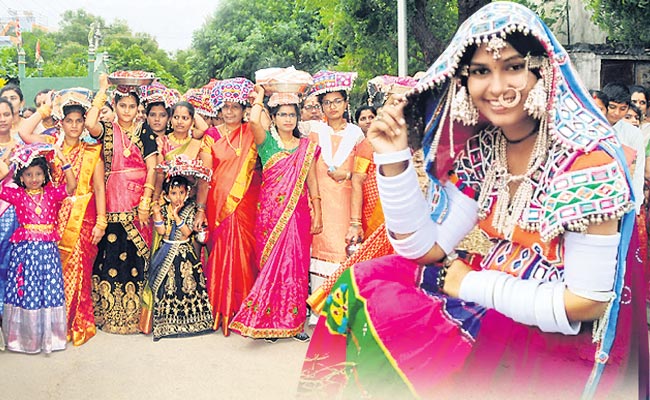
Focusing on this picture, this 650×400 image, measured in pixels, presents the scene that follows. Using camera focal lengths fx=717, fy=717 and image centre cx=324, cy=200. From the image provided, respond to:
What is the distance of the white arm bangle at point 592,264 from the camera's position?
1.70m

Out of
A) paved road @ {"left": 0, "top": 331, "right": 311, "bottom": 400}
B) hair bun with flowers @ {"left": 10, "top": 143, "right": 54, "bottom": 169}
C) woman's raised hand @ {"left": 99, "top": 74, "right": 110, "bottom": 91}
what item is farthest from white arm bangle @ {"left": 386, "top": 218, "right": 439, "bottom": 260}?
woman's raised hand @ {"left": 99, "top": 74, "right": 110, "bottom": 91}

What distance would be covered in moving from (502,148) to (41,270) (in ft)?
11.8

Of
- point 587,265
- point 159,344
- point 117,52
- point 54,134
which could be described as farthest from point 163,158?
point 117,52

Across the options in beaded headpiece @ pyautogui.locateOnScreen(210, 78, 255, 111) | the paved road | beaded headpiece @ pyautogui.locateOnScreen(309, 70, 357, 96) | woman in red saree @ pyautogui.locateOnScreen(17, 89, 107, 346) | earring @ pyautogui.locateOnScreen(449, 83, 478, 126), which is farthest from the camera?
beaded headpiece @ pyautogui.locateOnScreen(309, 70, 357, 96)

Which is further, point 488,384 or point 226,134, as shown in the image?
point 226,134

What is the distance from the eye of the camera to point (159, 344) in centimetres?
491

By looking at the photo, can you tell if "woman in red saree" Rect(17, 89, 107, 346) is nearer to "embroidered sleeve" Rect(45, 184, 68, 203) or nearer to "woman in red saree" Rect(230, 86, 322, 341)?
"embroidered sleeve" Rect(45, 184, 68, 203)

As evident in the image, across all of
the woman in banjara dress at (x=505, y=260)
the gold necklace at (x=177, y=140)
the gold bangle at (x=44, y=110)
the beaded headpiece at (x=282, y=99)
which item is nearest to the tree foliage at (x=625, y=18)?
the beaded headpiece at (x=282, y=99)

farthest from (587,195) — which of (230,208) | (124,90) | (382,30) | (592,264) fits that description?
(382,30)

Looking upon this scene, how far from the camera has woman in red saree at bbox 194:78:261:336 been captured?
5.24 m

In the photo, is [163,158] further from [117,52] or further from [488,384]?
[117,52]

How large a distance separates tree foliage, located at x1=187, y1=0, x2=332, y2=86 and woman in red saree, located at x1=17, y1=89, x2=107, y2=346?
1374 cm

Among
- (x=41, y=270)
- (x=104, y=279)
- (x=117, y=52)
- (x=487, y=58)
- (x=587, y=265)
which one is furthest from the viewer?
(x=117, y=52)

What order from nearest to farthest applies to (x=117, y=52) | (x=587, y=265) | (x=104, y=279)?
(x=587, y=265) → (x=104, y=279) → (x=117, y=52)
